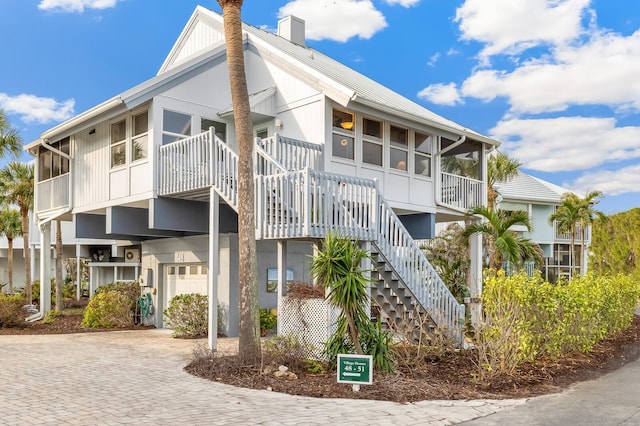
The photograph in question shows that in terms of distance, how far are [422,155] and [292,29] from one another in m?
7.41

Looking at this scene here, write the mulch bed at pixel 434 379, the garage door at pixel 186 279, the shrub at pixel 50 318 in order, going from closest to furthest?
the mulch bed at pixel 434 379, the garage door at pixel 186 279, the shrub at pixel 50 318

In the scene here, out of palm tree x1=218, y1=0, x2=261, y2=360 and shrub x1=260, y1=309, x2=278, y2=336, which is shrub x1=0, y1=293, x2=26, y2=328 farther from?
palm tree x1=218, y1=0, x2=261, y2=360

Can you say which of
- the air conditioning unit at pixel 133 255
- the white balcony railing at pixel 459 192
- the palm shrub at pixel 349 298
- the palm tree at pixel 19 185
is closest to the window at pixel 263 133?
the white balcony railing at pixel 459 192

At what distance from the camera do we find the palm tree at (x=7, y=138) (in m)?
24.1

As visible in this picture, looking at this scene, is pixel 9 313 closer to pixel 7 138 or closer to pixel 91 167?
pixel 91 167

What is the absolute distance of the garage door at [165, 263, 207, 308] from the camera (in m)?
18.1

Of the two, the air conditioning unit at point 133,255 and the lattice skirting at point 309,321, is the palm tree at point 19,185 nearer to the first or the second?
the air conditioning unit at point 133,255

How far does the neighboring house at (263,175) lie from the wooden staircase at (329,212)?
3 cm

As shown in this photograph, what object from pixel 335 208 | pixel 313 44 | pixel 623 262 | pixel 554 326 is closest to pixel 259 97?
pixel 335 208

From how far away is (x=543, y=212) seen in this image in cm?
3622

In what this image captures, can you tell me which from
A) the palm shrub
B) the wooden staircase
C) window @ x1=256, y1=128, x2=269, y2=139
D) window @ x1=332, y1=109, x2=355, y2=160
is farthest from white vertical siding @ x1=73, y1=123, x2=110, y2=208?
the palm shrub

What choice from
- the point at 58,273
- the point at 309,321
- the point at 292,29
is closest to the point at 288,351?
the point at 309,321

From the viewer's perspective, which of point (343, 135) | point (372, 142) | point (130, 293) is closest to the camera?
point (343, 135)

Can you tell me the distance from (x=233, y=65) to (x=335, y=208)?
10.6 ft
